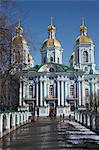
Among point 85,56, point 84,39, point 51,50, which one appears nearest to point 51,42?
point 51,50

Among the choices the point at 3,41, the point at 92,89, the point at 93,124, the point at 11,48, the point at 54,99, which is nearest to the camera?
the point at 3,41

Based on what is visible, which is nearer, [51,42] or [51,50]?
[51,50]

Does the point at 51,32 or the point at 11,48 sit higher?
the point at 51,32

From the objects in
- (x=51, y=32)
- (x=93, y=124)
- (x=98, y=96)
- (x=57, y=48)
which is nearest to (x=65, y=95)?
(x=98, y=96)

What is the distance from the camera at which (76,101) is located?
238 feet

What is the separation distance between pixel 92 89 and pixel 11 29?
194 ft

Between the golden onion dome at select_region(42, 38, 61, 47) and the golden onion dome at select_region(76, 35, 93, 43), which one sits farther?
the golden onion dome at select_region(76, 35, 93, 43)

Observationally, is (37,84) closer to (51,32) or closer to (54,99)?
(54,99)

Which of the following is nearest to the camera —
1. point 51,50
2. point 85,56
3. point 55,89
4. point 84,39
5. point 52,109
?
point 52,109

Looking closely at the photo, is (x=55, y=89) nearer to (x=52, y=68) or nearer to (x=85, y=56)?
(x=52, y=68)

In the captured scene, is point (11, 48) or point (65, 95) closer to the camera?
point (11, 48)

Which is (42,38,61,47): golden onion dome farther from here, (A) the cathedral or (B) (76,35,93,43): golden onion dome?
(B) (76,35,93,43): golden onion dome

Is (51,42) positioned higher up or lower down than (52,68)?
higher up

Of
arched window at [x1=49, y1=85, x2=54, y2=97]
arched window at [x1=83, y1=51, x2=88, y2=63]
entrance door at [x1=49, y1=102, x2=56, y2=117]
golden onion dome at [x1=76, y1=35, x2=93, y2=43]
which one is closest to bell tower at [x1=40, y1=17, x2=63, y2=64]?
golden onion dome at [x1=76, y1=35, x2=93, y2=43]
